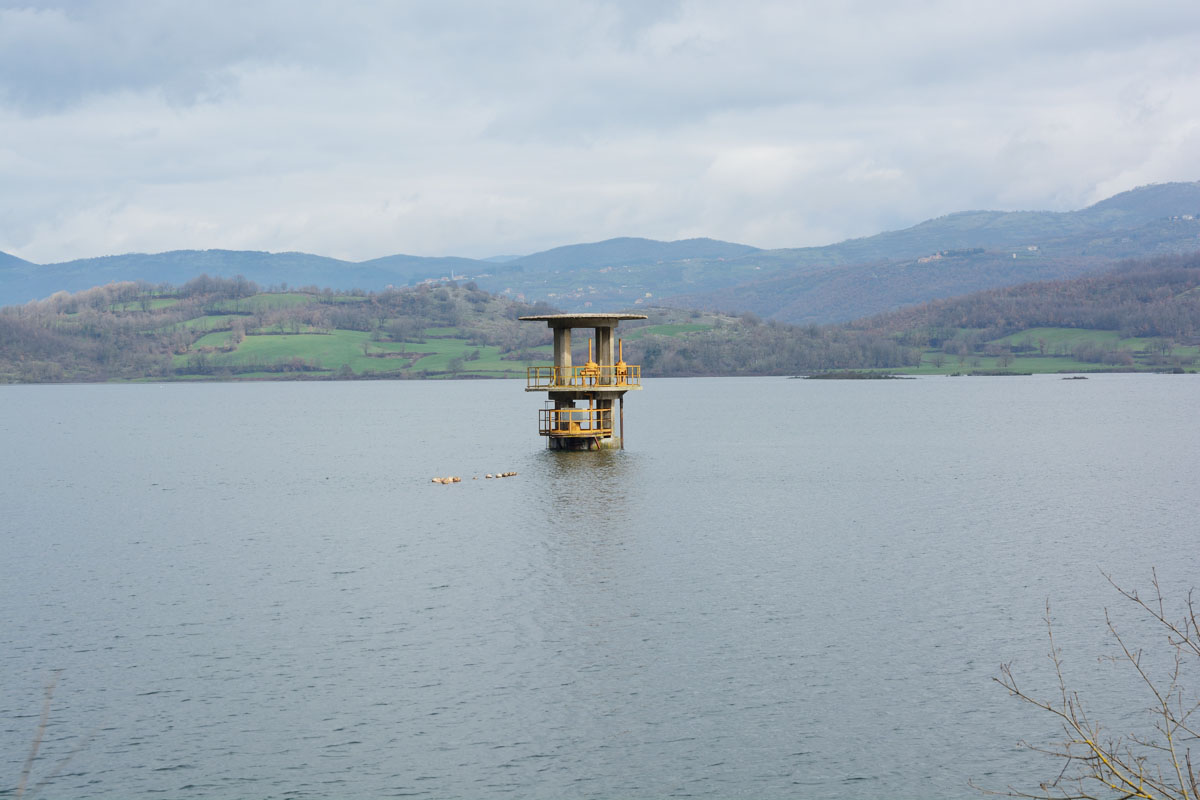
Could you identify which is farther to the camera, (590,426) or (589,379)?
(590,426)

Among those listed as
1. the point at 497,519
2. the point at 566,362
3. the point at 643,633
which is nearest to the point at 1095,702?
the point at 643,633

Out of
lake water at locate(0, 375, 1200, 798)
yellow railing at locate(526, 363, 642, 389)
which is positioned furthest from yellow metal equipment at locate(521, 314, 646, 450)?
lake water at locate(0, 375, 1200, 798)

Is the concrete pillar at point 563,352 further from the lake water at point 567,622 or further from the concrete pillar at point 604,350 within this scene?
the lake water at point 567,622

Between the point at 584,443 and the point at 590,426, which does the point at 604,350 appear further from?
the point at 584,443

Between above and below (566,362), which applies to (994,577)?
below

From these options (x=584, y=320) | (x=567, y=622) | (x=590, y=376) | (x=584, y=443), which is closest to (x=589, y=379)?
(x=590, y=376)

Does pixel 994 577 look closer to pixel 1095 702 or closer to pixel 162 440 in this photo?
pixel 1095 702

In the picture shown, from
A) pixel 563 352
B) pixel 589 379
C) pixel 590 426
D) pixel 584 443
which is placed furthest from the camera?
pixel 584 443

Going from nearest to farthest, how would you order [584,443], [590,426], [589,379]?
[589,379]
[590,426]
[584,443]

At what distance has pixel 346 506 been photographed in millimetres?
58125

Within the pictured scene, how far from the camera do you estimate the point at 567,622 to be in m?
32.1

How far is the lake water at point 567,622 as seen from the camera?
21.9 metres

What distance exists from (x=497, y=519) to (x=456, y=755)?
1165 inches

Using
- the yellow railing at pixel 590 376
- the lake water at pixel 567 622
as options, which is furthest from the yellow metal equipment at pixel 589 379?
the lake water at pixel 567 622
